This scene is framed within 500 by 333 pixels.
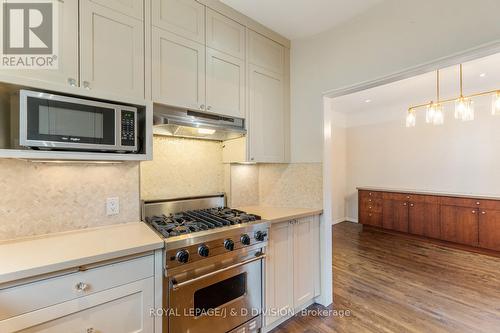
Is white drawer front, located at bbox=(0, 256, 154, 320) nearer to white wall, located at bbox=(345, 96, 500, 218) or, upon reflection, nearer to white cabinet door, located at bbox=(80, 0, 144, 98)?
white cabinet door, located at bbox=(80, 0, 144, 98)

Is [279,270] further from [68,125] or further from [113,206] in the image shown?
[68,125]

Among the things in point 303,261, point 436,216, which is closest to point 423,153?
point 436,216

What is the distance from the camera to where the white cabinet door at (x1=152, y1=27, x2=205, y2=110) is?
1628 millimetres

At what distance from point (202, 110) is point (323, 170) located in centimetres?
129

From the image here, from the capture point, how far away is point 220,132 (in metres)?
2.04

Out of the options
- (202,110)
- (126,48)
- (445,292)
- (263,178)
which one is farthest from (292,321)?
(126,48)

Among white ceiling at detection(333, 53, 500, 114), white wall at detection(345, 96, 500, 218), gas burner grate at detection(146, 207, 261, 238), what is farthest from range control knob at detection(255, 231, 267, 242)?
white wall at detection(345, 96, 500, 218)

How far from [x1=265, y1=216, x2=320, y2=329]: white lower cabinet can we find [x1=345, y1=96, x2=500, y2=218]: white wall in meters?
3.64

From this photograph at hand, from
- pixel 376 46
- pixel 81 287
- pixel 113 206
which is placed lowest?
pixel 81 287

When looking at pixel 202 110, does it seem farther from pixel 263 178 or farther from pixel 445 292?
pixel 445 292

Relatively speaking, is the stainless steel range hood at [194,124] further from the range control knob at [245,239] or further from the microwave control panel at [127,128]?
the range control knob at [245,239]

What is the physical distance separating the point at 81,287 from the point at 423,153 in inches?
219

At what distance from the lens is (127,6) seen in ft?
4.96

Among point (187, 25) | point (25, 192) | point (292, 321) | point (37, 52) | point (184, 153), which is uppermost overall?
point (187, 25)
